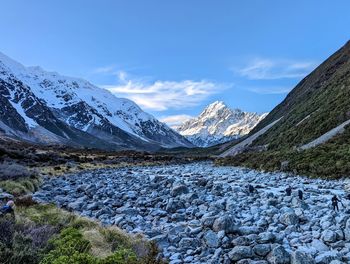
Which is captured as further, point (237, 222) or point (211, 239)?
point (237, 222)

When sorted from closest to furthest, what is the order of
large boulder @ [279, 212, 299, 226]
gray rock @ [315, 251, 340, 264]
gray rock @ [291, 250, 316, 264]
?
gray rock @ [291, 250, 316, 264] < gray rock @ [315, 251, 340, 264] < large boulder @ [279, 212, 299, 226]

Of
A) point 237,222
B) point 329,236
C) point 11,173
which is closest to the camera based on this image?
point 329,236

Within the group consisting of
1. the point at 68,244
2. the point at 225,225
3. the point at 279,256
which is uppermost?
the point at 225,225

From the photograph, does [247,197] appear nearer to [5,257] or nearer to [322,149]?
[5,257]

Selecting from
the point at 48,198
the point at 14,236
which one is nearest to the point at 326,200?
the point at 14,236

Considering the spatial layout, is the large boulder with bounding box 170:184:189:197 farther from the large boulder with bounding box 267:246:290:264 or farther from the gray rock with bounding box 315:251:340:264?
the gray rock with bounding box 315:251:340:264

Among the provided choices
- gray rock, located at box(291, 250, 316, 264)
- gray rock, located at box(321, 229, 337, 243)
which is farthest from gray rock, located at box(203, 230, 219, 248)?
gray rock, located at box(321, 229, 337, 243)

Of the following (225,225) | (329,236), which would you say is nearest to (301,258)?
(329,236)

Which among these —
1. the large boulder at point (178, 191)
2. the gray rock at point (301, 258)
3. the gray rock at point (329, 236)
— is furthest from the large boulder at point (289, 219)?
the large boulder at point (178, 191)

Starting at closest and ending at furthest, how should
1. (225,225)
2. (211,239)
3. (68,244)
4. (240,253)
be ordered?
(68,244)
(240,253)
(211,239)
(225,225)

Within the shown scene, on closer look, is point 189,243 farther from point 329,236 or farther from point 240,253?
point 329,236

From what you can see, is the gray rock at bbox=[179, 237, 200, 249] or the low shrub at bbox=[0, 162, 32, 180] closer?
the gray rock at bbox=[179, 237, 200, 249]

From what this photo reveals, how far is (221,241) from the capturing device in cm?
1131

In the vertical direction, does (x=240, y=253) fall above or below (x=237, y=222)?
below
